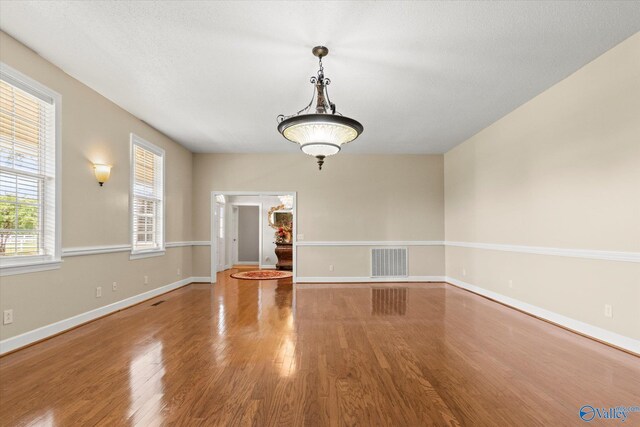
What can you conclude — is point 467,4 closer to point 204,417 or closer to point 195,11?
point 195,11

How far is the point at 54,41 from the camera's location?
3.09 meters

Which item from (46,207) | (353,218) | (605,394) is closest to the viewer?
(605,394)

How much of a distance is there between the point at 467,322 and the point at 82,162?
4984mm

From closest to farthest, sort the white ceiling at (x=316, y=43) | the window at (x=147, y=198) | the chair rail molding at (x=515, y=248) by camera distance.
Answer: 1. the white ceiling at (x=316, y=43)
2. the chair rail molding at (x=515, y=248)
3. the window at (x=147, y=198)

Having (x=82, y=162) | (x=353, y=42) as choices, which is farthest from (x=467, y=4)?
(x=82, y=162)

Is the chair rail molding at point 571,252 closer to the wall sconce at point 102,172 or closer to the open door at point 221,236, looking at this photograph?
the wall sconce at point 102,172

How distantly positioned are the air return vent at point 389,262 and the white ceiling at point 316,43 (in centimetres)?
331

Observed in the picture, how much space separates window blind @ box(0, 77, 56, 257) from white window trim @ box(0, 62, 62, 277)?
1.2 inches

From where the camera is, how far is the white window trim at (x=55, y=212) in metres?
3.05

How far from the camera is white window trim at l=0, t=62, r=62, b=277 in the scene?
3.05 m

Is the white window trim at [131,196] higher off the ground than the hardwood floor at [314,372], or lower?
higher

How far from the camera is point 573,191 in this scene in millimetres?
3797

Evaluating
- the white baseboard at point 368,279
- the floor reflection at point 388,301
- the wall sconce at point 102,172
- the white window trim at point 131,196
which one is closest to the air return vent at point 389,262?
the white baseboard at point 368,279

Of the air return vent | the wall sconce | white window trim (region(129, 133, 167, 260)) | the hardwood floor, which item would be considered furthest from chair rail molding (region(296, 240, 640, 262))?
the wall sconce
